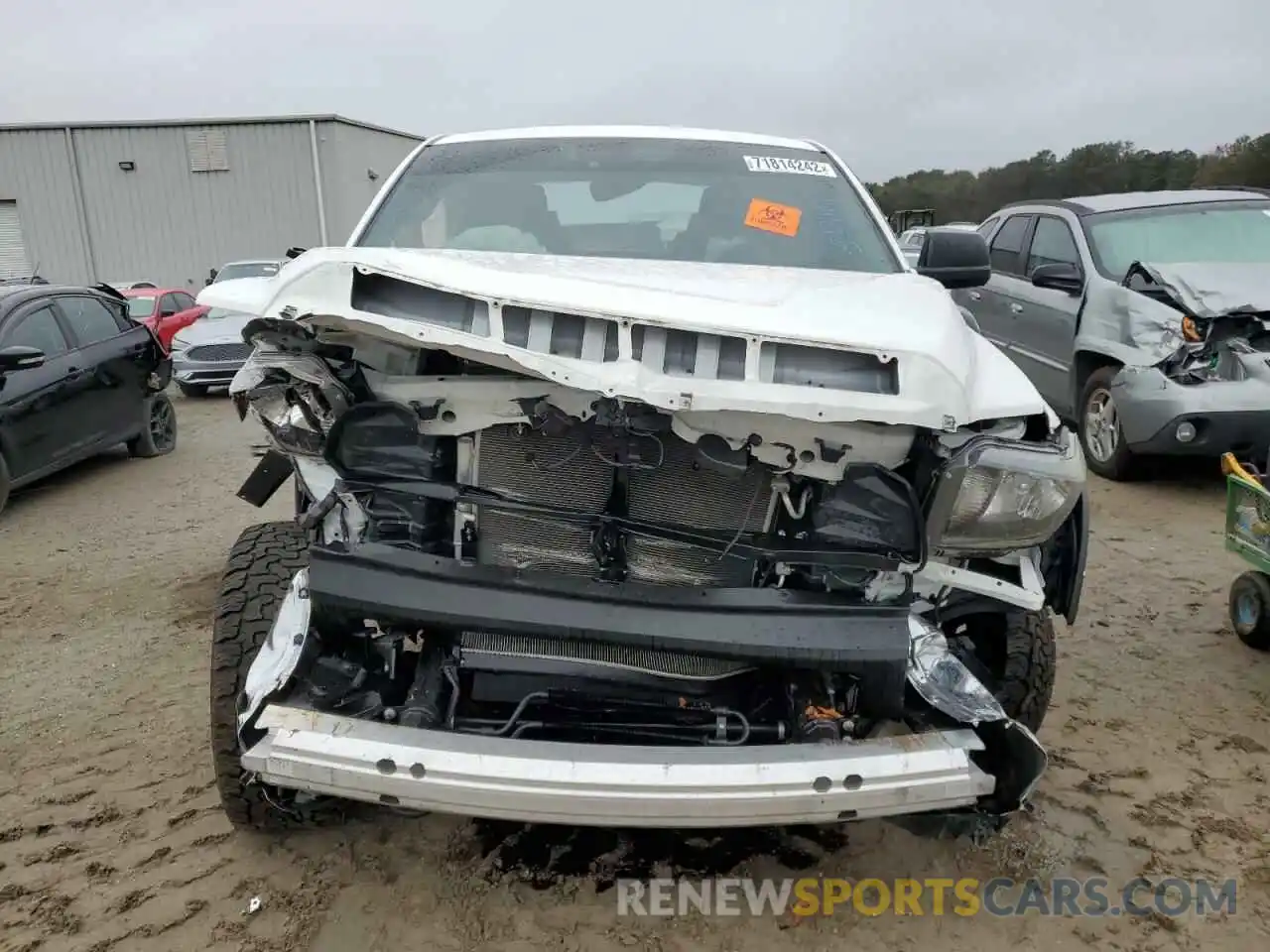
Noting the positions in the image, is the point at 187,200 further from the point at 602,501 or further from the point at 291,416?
the point at 602,501

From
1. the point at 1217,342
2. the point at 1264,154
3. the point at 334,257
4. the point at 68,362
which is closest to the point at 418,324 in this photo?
the point at 334,257

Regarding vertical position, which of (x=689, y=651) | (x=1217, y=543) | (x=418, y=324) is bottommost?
(x=1217, y=543)

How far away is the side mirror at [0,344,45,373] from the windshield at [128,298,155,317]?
7693 mm

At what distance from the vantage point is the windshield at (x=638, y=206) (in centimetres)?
330

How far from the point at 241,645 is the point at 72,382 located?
5.51m

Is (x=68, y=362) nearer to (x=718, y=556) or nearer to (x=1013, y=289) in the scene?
(x=718, y=556)

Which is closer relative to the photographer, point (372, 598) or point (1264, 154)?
point (372, 598)

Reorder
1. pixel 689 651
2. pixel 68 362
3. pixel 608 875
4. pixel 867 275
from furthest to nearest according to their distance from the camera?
pixel 68 362 → pixel 867 275 → pixel 608 875 → pixel 689 651

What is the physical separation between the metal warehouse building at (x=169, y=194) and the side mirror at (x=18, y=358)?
18095 mm

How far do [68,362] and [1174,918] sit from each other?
7.45m

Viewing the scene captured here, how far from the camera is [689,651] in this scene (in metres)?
2.09

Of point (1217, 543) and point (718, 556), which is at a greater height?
point (718, 556)

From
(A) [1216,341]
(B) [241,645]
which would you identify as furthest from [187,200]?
(B) [241,645]

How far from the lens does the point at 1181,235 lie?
670 cm
